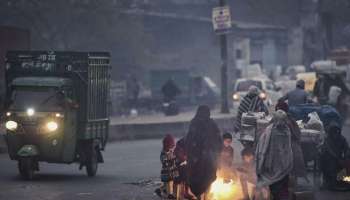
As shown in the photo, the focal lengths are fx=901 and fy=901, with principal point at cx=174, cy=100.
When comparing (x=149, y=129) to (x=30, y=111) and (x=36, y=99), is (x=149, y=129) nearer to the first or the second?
(x=36, y=99)

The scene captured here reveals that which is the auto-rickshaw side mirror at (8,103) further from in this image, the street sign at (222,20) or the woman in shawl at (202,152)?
the street sign at (222,20)

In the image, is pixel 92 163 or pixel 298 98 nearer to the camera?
pixel 92 163

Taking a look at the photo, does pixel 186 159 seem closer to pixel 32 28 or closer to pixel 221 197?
pixel 221 197

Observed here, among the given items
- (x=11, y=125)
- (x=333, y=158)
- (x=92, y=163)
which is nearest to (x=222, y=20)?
(x=92, y=163)

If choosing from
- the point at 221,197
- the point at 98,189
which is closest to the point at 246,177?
the point at 221,197

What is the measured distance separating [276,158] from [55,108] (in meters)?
6.50

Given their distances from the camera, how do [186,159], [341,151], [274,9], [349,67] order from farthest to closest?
[274,9] → [349,67] → [341,151] → [186,159]

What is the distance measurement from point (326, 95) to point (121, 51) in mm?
19153

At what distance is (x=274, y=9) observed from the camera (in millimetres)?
72500

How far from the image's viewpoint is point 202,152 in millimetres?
13078

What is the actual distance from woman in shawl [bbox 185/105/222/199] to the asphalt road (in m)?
2.47

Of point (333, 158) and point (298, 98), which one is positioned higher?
point (298, 98)

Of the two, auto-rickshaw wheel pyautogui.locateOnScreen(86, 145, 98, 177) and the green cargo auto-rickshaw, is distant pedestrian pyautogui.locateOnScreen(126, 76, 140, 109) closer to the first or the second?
the green cargo auto-rickshaw

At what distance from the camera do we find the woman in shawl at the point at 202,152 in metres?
13.0
